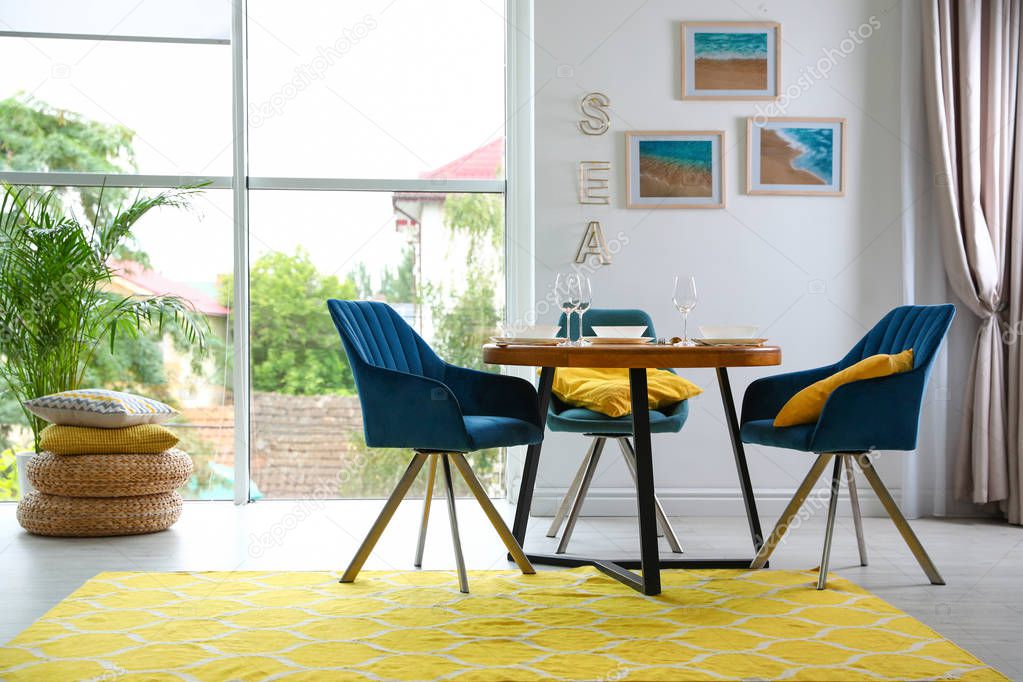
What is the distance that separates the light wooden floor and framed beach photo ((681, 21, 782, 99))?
6.15ft

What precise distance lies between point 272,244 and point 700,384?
2.06 m

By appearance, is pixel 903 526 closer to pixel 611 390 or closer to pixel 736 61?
pixel 611 390

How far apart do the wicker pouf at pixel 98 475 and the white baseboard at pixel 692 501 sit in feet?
5.15

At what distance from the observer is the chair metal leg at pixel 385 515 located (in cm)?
279

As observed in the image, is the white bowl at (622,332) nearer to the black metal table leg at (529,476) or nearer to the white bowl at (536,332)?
the white bowl at (536,332)

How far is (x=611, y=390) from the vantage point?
3.24 metres

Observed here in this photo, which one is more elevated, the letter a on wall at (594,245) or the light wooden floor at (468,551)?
the letter a on wall at (594,245)

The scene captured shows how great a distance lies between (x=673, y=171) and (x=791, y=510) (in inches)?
68.2

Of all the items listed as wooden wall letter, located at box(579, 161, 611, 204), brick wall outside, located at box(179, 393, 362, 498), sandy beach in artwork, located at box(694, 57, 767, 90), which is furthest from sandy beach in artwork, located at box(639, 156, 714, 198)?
brick wall outside, located at box(179, 393, 362, 498)

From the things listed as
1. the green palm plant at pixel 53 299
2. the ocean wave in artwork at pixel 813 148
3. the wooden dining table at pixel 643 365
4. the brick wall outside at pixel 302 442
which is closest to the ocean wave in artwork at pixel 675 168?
the ocean wave in artwork at pixel 813 148

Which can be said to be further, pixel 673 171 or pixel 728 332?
pixel 673 171

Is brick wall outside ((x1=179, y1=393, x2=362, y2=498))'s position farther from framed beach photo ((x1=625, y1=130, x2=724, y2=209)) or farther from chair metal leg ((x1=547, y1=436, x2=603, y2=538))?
framed beach photo ((x1=625, y1=130, x2=724, y2=209))

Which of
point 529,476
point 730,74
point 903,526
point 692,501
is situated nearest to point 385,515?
point 529,476

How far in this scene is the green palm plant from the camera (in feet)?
12.2
